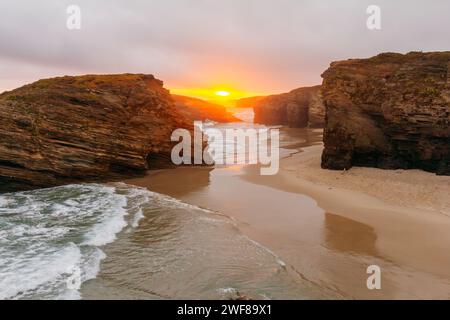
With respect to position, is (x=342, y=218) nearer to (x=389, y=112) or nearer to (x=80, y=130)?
(x=389, y=112)

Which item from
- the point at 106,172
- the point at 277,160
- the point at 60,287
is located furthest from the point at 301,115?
the point at 60,287

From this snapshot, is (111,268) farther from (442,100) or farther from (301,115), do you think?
(301,115)

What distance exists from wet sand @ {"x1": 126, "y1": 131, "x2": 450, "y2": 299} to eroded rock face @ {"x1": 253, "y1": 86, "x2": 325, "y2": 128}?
40.5m

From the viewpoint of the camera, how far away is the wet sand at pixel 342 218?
10930 mm

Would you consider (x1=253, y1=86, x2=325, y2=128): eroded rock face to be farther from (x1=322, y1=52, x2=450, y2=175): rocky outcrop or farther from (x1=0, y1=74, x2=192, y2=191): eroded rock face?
(x1=0, y1=74, x2=192, y2=191): eroded rock face

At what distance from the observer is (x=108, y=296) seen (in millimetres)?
9781

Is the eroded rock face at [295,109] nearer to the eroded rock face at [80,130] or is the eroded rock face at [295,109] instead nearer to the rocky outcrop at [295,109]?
the rocky outcrop at [295,109]

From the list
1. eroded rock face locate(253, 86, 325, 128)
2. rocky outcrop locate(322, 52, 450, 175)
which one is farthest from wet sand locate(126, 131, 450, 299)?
eroded rock face locate(253, 86, 325, 128)

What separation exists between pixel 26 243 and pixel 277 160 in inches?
883

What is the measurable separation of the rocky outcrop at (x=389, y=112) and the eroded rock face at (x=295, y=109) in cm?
3845

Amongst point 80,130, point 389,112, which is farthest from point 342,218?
point 80,130

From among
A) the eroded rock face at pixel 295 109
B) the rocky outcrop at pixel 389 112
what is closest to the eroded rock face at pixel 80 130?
the rocky outcrop at pixel 389 112

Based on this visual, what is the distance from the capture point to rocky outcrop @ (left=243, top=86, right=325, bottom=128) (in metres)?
66.9

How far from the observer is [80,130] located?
23125 mm
